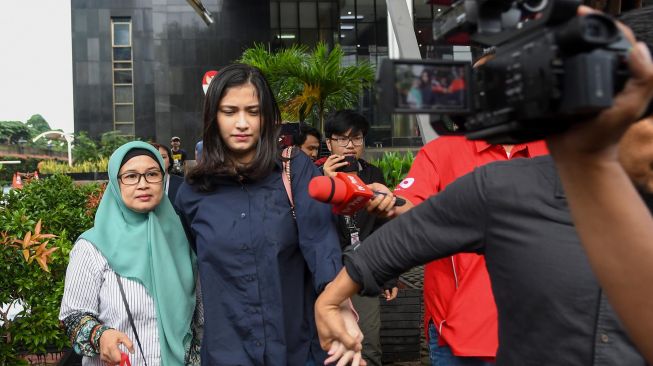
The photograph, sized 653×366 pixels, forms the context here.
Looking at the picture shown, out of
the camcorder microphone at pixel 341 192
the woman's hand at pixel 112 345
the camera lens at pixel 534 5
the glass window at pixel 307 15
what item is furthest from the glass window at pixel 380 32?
the camera lens at pixel 534 5

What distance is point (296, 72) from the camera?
1034 centimetres

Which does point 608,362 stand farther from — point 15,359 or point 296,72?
point 296,72

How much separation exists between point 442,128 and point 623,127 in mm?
346

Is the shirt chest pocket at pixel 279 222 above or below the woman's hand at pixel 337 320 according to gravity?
above

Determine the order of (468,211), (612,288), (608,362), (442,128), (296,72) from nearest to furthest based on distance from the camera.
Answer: (612,288)
(442,128)
(608,362)
(468,211)
(296,72)

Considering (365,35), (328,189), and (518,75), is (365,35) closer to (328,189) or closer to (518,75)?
(328,189)

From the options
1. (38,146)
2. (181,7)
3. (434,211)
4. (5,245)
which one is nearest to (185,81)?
(181,7)

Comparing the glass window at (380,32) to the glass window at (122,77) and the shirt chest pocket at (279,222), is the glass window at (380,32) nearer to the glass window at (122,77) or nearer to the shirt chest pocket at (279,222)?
the glass window at (122,77)

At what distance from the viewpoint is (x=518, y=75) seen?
861 mm

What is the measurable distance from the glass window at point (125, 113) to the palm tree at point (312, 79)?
18.9 metres

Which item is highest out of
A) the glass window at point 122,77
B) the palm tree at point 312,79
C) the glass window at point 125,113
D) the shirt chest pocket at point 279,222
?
the glass window at point 122,77

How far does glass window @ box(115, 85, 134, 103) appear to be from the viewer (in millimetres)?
28531

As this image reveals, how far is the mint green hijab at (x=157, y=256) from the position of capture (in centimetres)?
284

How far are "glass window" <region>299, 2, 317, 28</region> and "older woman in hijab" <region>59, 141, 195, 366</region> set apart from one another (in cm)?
2298
